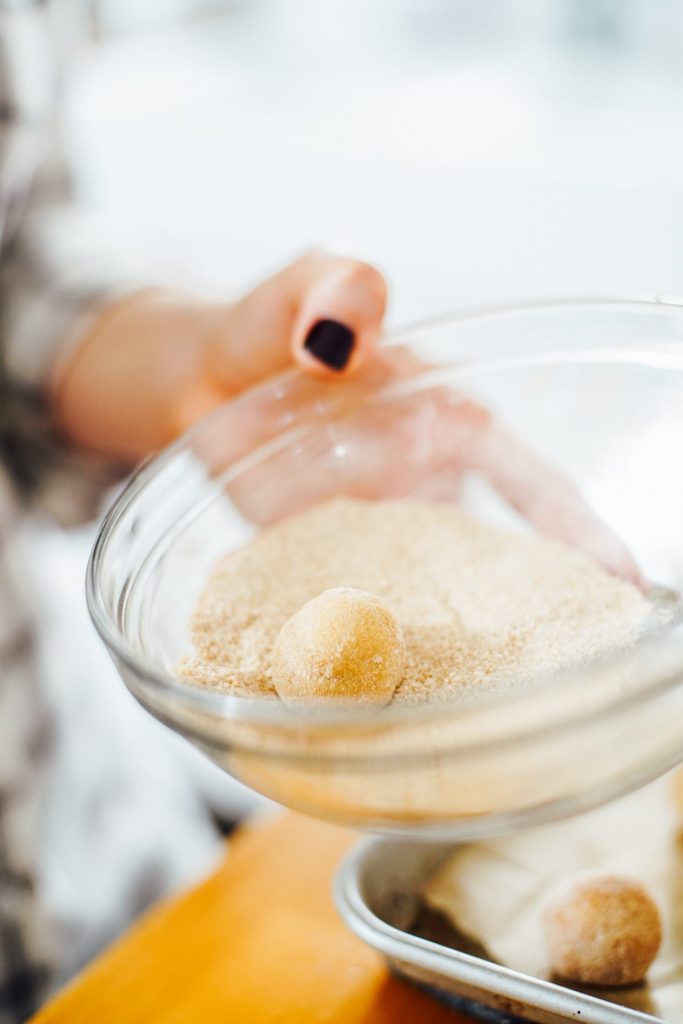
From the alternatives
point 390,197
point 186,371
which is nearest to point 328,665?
point 186,371

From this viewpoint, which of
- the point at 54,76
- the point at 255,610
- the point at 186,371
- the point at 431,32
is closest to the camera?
the point at 255,610

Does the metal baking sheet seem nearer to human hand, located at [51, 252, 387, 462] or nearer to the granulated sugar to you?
the granulated sugar

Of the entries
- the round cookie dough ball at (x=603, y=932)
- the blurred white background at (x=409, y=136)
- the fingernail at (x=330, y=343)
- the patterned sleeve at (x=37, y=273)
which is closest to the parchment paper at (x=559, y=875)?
the round cookie dough ball at (x=603, y=932)

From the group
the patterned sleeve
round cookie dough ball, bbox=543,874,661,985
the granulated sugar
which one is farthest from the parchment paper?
the patterned sleeve

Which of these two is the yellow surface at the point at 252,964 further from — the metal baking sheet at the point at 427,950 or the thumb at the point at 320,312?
the thumb at the point at 320,312

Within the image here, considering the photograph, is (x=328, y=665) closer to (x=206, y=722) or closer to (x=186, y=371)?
(x=206, y=722)

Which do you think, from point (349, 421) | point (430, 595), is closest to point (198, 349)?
point (349, 421)
